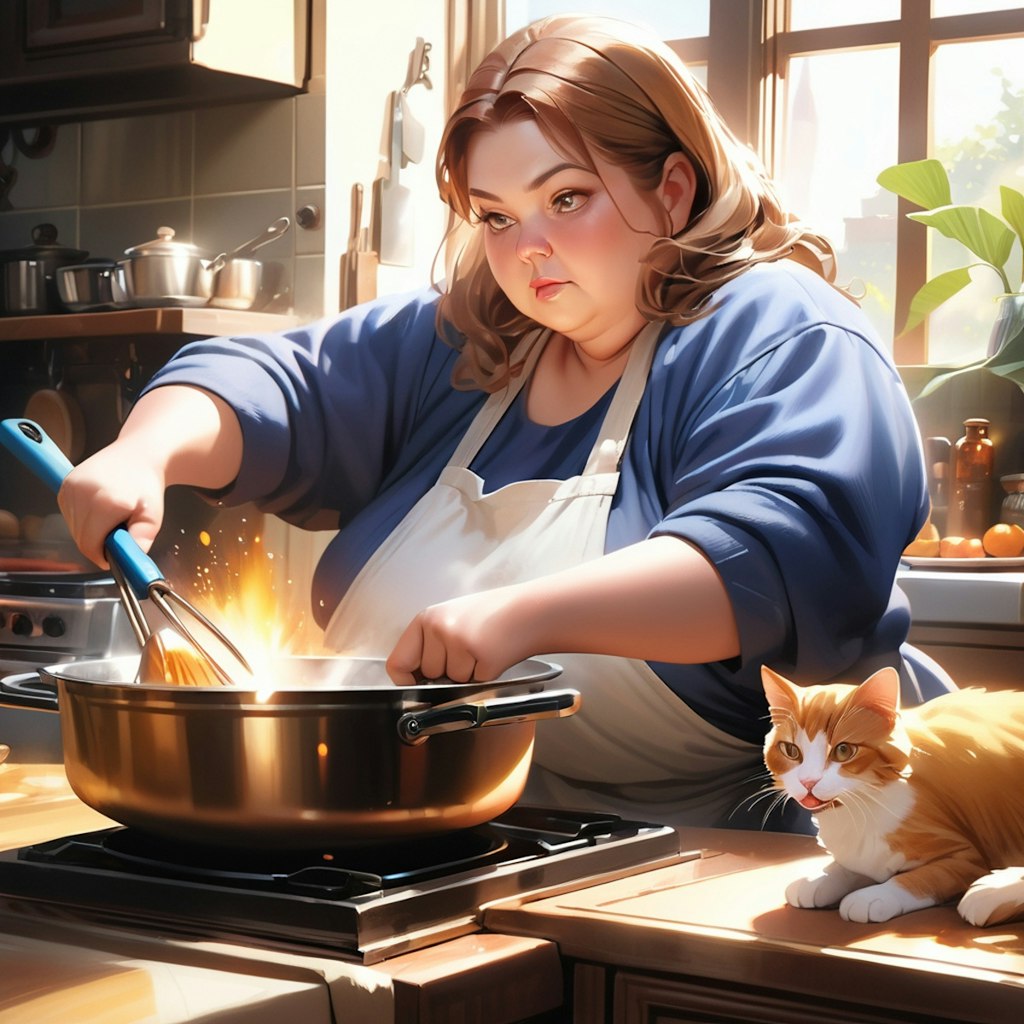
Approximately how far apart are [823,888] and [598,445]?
0.48m

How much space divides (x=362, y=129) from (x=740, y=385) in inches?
68.8

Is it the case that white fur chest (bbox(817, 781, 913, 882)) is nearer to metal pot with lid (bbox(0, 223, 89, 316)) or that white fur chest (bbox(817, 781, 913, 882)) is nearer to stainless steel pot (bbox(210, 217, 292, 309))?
stainless steel pot (bbox(210, 217, 292, 309))

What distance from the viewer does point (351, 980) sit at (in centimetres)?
57

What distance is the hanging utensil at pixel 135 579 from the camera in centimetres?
79

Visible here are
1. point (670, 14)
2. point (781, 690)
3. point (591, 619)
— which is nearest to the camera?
point (781, 690)

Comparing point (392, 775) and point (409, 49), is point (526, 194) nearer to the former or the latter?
point (392, 775)

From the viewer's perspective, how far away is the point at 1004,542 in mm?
2262

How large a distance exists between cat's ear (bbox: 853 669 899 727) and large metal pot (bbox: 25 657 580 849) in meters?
0.13

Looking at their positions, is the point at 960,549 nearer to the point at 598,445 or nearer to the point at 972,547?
the point at 972,547

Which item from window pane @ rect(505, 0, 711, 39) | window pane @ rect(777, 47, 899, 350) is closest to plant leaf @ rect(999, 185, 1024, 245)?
window pane @ rect(777, 47, 899, 350)

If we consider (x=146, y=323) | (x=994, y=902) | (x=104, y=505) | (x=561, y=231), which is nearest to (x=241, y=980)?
(x=994, y=902)

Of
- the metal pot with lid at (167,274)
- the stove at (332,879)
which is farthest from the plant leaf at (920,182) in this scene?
the stove at (332,879)

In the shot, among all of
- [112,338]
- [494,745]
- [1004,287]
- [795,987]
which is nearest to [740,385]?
[494,745]

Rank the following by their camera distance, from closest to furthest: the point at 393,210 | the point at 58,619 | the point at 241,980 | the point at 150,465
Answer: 1. the point at 241,980
2. the point at 150,465
3. the point at 58,619
4. the point at 393,210
